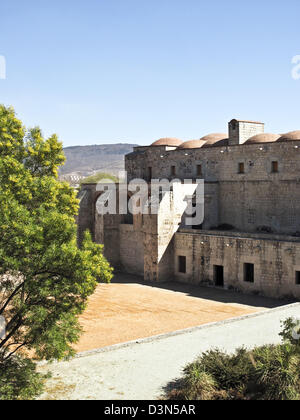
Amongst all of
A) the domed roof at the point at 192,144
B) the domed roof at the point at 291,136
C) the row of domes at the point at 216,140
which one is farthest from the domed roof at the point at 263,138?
the domed roof at the point at 192,144

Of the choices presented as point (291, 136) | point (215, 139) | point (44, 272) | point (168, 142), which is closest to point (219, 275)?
point (291, 136)

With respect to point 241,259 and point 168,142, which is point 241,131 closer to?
point 168,142

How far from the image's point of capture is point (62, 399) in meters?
10.6

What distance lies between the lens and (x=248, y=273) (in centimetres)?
2458

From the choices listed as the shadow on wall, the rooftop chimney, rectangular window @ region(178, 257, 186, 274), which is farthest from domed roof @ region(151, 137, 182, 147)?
the shadow on wall

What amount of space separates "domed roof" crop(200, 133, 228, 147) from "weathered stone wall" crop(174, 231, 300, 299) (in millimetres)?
8096

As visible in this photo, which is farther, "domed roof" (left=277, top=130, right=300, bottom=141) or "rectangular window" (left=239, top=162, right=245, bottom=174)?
"rectangular window" (left=239, top=162, right=245, bottom=174)

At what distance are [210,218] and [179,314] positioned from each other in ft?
39.0

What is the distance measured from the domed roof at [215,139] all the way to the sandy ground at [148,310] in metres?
11.4

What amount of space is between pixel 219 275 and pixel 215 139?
12.6m

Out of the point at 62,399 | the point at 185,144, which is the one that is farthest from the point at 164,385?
the point at 185,144

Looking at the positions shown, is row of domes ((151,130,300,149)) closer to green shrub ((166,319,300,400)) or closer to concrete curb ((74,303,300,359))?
concrete curb ((74,303,300,359))

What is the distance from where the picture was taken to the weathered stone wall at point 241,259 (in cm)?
2250

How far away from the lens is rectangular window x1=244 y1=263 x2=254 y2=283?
24.4 metres
